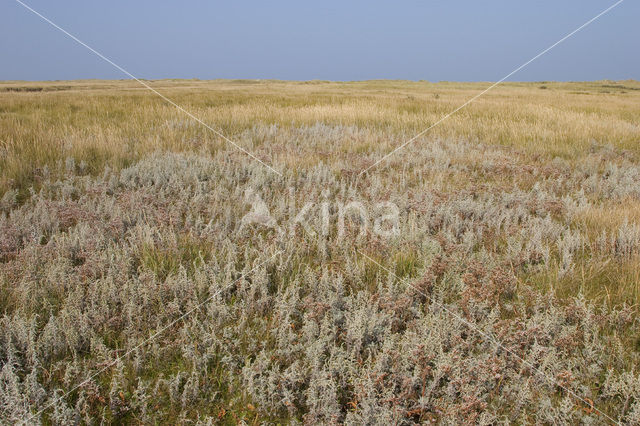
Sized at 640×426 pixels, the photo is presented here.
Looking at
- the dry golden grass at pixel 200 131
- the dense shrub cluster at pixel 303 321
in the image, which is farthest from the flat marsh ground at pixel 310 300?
the dry golden grass at pixel 200 131

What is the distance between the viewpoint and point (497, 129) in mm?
11539

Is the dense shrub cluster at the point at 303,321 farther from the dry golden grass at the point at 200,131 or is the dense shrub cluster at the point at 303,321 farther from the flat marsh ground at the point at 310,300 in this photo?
the dry golden grass at the point at 200,131

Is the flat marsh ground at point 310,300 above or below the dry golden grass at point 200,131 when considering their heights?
below

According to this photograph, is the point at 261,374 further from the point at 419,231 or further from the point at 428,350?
the point at 419,231

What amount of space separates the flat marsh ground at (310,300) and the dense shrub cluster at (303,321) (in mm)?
17

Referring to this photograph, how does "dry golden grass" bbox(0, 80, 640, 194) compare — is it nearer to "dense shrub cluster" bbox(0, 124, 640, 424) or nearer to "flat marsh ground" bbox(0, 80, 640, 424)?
"flat marsh ground" bbox(0, 80, 640, 424)

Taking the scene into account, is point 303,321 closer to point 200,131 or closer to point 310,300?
point 310,300

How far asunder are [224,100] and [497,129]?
1259cm

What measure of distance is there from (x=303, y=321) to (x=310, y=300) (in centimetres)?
19

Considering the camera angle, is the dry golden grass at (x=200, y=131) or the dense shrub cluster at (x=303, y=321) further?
the dry golden grass at (x=200, y=131)

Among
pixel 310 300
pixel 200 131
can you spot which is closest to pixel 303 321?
pixel 310 300

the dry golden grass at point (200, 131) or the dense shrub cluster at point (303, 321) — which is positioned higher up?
the dry golden grass at point (200, 131)

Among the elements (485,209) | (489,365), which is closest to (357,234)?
(485,209)

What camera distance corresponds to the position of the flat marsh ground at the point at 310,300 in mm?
2260
